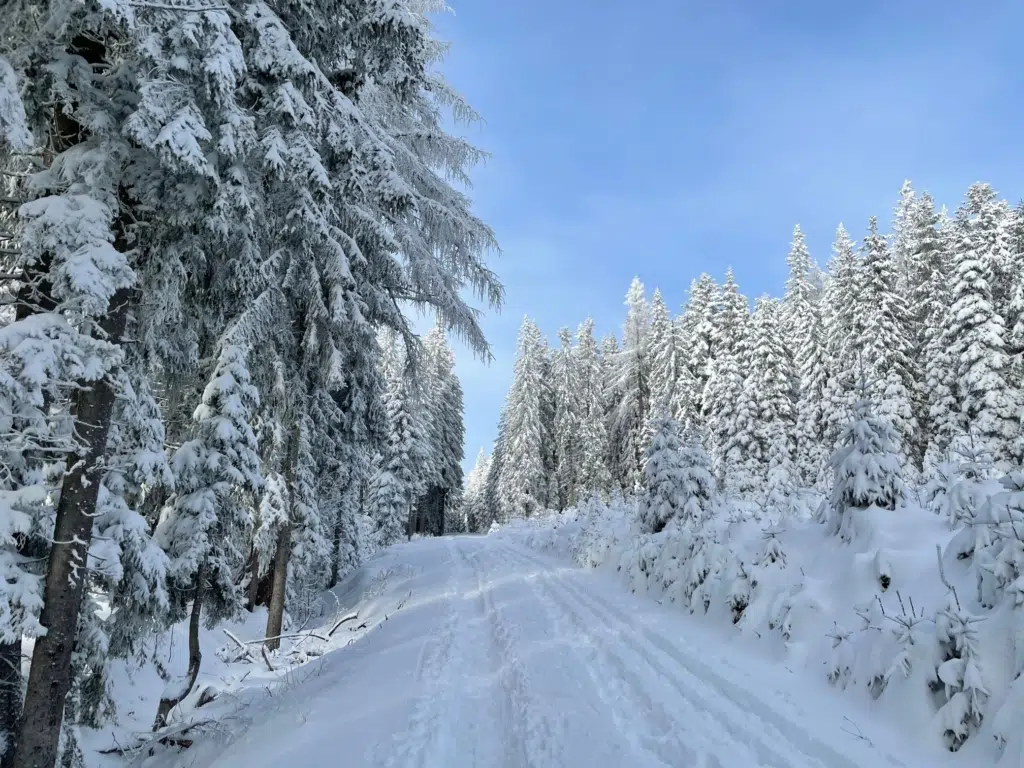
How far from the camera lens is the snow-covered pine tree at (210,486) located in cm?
857

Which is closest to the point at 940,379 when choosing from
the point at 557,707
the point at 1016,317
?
the point at 1016,317

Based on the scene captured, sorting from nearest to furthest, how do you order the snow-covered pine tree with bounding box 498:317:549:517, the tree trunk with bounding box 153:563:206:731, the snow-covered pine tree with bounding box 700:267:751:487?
the tree trunk with bounding box 153:563:206:731, the snow-covered pine tree with bounding box 700:267:751:487, the snow-covered pine tree with bounding box 498:317:549:517

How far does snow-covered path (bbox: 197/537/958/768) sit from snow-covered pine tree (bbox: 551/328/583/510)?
121 ft

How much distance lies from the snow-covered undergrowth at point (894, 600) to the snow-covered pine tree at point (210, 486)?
769 centimetres

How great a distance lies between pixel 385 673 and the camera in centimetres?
675

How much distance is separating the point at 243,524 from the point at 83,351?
228 inches

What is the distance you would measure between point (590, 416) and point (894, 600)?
128ft

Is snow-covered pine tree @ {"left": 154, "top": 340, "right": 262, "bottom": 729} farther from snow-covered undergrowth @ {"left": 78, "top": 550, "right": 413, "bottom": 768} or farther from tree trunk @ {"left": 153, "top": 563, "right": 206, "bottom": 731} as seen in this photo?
snow-covered undergrowth @ {"left": 78, "top": 550, "right": 413, "bottom": 768}

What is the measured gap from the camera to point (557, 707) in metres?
5.43

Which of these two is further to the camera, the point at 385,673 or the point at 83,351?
the point at 385,673

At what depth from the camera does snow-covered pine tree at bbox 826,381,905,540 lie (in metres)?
7.30

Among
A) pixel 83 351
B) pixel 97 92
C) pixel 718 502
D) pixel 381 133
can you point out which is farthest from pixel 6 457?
pixel 718 502

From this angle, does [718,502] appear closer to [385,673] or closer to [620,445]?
[385,673]

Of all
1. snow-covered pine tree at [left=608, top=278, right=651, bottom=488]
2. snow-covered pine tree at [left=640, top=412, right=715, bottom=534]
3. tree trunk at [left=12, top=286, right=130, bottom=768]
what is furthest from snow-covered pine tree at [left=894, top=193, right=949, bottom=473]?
tree trunk at [left=12, top=286, right=130, bottom=768]
